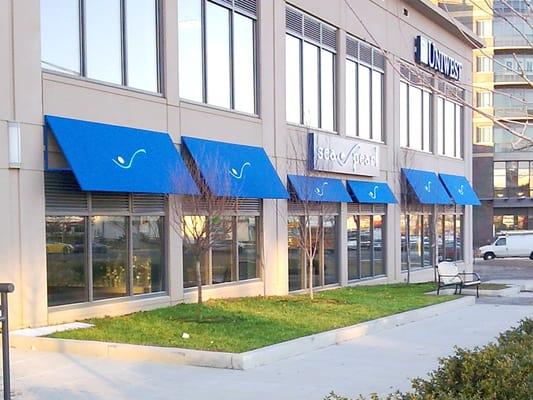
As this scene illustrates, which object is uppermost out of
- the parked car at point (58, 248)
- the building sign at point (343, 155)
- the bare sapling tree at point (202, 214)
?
the building sign at point (343, 155)

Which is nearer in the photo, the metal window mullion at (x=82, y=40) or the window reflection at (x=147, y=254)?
the metal window mullion at (x=82, y=40)

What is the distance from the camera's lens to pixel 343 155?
72.5 feet

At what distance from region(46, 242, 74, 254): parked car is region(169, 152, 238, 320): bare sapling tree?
6.67ft

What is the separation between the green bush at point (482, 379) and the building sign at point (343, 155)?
14233 mm

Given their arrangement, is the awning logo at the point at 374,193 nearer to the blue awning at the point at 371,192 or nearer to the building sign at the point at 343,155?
the blue awning at the point at 371,192

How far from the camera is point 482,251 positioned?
51.5 metres

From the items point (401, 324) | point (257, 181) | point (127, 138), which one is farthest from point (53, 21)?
point (401, 324)

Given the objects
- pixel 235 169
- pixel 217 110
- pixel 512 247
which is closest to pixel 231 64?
pixel 217 110

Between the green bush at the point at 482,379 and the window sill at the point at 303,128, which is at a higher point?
the window sill at the point at 303,128

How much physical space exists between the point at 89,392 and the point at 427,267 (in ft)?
Answer: 74.9

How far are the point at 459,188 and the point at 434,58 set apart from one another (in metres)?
6.67

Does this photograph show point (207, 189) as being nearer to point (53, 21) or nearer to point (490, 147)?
point (53, 21)

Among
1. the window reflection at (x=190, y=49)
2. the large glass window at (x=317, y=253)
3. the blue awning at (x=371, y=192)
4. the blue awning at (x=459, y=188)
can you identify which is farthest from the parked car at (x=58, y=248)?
the blue awning at (x=459, y=188)

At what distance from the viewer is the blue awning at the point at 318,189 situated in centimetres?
1862
